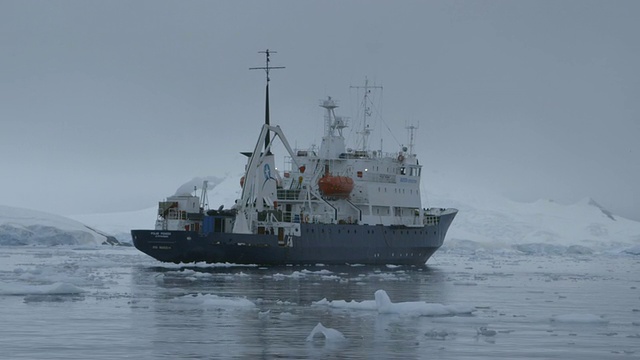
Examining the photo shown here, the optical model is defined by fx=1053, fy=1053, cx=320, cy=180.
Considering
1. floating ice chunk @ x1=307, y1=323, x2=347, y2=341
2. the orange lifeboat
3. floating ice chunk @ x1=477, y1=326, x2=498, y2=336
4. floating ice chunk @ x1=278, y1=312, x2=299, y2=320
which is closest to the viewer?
floating ice chunk @ x1=307, y1=323, x2=347, y2=341

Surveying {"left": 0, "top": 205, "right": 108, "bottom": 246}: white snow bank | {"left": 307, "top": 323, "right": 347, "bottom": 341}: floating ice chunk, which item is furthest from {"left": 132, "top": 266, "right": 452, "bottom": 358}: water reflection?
{"left": 0, "top": 205, "right": 108, "bottom": 246}: white snow bank

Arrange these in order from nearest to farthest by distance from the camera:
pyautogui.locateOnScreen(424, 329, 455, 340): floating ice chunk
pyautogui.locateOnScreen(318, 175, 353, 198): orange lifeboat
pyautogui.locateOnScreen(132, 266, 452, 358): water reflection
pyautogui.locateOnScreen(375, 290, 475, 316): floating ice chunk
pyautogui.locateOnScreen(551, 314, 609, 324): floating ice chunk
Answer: pyautogui.locateOnScreen(132, 266, 452, 358): water reflection → pyautogui.locateOnScreen(424, 329, 455, 340): floating ice chunk → pyautogui.locateOnScreen(551, 314, 609, 324): floating ice chunk → pyautogui.locateOnScreen(375, 290, 475, 316): floating ice chunk → pyautogui.locateOnScreen(318, 175, 353, 198): orange lifeboat

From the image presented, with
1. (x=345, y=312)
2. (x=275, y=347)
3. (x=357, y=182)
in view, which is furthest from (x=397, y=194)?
(x=275, y=347)

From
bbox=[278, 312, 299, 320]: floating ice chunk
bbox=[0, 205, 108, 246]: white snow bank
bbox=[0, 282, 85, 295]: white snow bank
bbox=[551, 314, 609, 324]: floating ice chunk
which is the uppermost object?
bbox=[0, 205, 108, 246]: white snow bank

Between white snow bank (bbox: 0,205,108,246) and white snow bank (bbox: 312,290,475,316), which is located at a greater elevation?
white snow bank (bbox: 0,205,108,246)

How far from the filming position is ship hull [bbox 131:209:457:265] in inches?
1726

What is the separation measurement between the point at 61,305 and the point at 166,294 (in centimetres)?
456

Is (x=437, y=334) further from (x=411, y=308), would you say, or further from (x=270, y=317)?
(x=270, y=317)

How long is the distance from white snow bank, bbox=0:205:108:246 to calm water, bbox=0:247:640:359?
161 ft

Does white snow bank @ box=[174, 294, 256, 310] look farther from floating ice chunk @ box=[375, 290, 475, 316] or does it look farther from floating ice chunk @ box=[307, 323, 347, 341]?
floating ice chunk @ box=[307, 323, 347, 341]

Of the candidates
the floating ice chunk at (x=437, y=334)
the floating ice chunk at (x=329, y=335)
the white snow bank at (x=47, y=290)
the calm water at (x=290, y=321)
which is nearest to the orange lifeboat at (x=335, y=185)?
the calm water at (x=290, y=321)

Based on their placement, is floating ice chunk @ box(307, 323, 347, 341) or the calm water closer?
the calm water

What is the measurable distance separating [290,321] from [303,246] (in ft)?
85.6

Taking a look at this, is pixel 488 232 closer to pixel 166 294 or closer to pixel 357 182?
pixel 357 182
